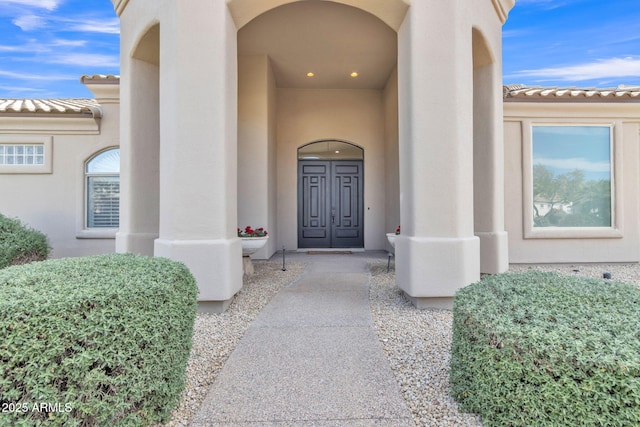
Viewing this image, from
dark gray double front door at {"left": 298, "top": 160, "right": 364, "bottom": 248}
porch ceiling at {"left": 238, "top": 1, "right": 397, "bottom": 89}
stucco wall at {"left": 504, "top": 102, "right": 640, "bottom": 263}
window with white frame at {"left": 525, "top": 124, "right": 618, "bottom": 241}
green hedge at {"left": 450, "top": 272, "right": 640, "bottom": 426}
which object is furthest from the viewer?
dark gray double front door at {"left": 298, "top": 160, "right": 364, "bottom": 248}

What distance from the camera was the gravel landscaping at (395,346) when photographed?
2170mm

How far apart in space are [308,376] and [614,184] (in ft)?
26.2

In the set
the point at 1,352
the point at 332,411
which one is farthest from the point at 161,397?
the point at 332,411

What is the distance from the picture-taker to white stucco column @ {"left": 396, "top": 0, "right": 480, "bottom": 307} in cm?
413

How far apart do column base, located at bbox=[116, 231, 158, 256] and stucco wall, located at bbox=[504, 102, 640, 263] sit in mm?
6739

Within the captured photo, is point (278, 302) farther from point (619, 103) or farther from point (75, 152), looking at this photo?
point (619, 103)

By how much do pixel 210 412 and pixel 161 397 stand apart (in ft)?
1.05

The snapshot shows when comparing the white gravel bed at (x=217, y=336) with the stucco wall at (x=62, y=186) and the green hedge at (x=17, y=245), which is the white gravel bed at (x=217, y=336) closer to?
the green hedge at (x=17, y=245)

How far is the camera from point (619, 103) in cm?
701

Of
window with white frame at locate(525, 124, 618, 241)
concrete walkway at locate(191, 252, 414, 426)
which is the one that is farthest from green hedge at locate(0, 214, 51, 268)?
window with white frame at locate(525, 124, 618, 241)

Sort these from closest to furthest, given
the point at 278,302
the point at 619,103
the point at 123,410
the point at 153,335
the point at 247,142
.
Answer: the point at 123,410 → the point at 153,335 → the point at 278,302 → the point at 619,103 → the point at 247,142

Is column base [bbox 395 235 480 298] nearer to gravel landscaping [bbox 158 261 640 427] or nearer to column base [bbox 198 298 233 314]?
gravel landscaping [bbox 158 261 640 427]

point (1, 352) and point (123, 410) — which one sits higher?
point (1, 352)

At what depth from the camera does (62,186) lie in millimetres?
7469
